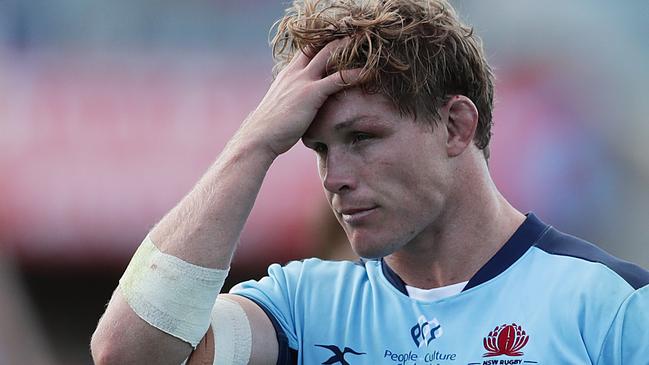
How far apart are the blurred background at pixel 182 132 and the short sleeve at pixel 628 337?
4.20m

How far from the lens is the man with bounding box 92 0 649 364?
279 centimetres

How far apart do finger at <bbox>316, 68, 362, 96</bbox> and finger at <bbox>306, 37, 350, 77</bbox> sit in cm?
7

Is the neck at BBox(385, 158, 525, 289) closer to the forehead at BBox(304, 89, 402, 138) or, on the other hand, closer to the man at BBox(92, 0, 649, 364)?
the man at BBox(92, 0, 649, 364)

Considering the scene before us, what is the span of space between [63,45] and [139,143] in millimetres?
803

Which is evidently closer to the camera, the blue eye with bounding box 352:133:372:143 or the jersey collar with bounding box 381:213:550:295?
the blue eye with bounding box 352:133:372:143

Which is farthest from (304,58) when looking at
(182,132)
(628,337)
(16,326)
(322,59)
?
(16,326)

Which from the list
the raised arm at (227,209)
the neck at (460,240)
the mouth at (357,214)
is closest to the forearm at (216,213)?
the raised arm at (227,209)

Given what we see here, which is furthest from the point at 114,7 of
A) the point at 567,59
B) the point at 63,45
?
the point at 567,59

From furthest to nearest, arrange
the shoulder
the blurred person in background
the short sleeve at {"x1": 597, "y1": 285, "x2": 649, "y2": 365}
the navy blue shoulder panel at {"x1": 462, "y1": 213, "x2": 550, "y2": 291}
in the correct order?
1. the blurred person in background
2. the shoulder
3. the navy blue shoulder panel at {"x1": 462, "y1": 213, "x2": 550, "y2": 291}
4. the short sleeve at {"x1": 597, "y1": 285, "x2": 649, "y2": 365}

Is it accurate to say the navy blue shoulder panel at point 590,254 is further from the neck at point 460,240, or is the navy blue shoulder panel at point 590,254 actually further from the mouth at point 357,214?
the mouth at point 357,214

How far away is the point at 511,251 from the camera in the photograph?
301 centimetres

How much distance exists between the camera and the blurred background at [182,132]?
6.95 meters

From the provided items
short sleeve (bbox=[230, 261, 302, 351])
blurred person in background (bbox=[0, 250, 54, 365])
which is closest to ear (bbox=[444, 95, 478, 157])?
short sleeve (bbox=[230, 261, 302, 351])

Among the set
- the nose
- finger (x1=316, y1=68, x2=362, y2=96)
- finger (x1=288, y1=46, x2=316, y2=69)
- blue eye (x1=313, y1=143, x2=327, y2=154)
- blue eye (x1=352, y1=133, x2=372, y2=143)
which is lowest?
the nose
